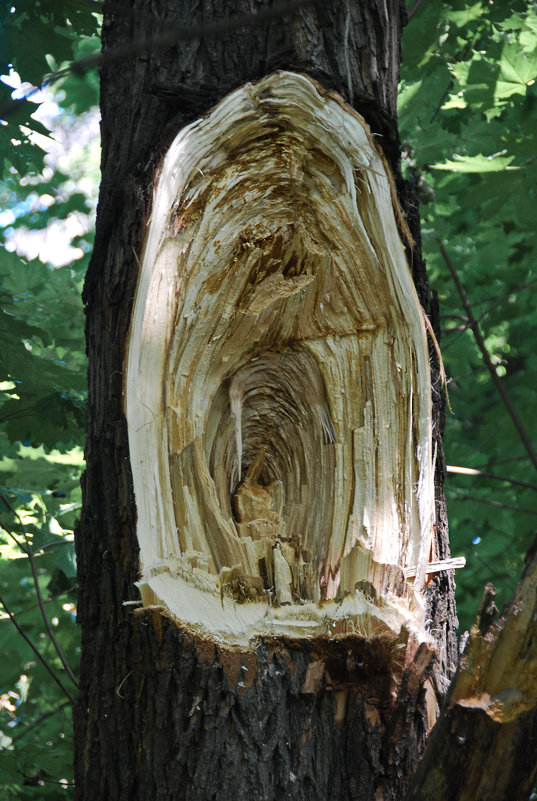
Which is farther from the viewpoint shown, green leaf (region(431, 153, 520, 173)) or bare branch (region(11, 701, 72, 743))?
bare branch (region(11, 701, 72, 743))

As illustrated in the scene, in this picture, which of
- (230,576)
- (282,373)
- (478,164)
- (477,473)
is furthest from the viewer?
(478,164)

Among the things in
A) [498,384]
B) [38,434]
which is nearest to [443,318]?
[498,384]

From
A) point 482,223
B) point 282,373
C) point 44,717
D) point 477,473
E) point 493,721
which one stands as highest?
point 482,223

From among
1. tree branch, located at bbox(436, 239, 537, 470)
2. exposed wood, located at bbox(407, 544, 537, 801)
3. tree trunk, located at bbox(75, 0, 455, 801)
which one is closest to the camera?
exposed wood, located at bbox(407, 544, 537, 801)

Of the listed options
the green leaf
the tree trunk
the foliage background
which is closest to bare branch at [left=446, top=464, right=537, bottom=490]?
the foliage background

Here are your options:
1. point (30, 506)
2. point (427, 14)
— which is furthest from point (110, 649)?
point (427, 14)

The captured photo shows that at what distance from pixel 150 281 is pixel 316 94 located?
1.80ft

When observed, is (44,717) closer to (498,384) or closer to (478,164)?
(498,384)

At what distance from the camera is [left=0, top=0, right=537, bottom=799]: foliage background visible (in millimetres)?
2736

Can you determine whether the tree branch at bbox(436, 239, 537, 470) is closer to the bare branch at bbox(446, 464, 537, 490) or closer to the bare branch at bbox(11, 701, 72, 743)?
the bare branch at bbox(446, 464, 537, 490)

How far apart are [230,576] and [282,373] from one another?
53 centimetres

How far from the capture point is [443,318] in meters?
2.79

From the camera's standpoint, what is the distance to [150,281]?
55.7 inches

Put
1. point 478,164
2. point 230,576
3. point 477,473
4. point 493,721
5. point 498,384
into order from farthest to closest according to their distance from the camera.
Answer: point 498,384, point 478,164, point 477,473, point 230,576, point 493,721
